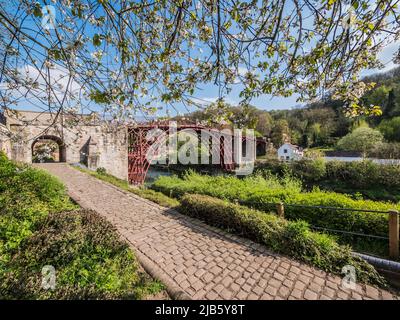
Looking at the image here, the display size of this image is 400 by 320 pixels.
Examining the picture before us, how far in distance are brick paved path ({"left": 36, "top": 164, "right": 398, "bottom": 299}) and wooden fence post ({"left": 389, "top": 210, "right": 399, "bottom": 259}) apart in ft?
4.50

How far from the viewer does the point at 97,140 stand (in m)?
16.8

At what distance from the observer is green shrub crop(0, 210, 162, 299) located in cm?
229

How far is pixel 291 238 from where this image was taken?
3.57 metres

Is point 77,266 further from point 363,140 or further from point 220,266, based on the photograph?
point 363,140

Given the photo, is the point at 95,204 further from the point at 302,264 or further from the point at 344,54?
the point at 344,54

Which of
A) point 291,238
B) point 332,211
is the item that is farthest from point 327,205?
point 291,238

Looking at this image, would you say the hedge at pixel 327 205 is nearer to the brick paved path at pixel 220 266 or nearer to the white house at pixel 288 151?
the brick paved path at pixel 220 266

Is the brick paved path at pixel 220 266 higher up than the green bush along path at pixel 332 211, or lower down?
lower down

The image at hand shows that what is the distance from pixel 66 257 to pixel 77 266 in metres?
0.26

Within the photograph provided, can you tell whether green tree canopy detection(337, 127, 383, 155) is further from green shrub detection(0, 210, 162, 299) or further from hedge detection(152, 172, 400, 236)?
green shrub detection(0, 210, 162, 299)

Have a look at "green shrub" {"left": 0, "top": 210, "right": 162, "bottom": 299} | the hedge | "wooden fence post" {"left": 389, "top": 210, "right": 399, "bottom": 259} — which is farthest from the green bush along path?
"green shrub" {"left": 0, "top": 210, "right": 162, "bottom": 299}

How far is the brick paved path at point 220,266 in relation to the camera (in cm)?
257

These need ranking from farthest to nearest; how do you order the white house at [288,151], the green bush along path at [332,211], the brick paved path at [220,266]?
1. the white house at [288,151]
2. the green bush along path at [332,211]
3. the brick paved path at [220,266]

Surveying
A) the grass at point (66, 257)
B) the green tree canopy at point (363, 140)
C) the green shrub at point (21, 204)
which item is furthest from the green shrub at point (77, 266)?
the green tree canopy at point (363, 140)
